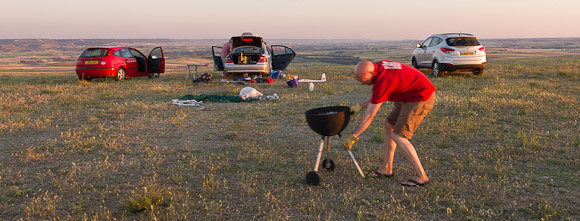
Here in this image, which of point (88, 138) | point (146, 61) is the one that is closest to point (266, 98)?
point (88, 138)

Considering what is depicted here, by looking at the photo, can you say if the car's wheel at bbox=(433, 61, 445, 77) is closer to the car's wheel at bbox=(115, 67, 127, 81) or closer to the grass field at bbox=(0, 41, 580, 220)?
the grass field at bbox=(0, 41, 580, 220)

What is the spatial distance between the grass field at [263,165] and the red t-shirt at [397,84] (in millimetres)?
1046

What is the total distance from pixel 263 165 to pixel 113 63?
12.2 metres

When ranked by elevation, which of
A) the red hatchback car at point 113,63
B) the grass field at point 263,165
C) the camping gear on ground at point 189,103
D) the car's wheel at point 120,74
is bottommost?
the grass field at point 263,165

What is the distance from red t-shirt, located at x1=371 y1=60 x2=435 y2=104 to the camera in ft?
12.4

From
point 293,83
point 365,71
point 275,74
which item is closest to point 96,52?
point 275,74

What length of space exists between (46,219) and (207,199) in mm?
1501

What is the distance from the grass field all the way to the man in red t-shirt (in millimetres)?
535

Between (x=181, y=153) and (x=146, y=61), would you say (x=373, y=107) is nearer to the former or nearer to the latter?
(x=181, y=153)

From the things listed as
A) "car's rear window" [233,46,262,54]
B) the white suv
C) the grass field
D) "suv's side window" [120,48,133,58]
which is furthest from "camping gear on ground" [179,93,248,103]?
the white suv

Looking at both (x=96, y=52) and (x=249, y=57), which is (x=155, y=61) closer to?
(x=96, y=52)

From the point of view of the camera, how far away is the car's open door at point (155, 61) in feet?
54.5

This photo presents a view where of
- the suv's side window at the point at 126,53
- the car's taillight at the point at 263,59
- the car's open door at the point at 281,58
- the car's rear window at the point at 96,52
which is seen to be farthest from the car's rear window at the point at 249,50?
the car's rear window at the point at 96,52

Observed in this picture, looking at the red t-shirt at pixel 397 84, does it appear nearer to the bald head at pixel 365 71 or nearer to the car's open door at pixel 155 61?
the bald head at pixel 365 71
